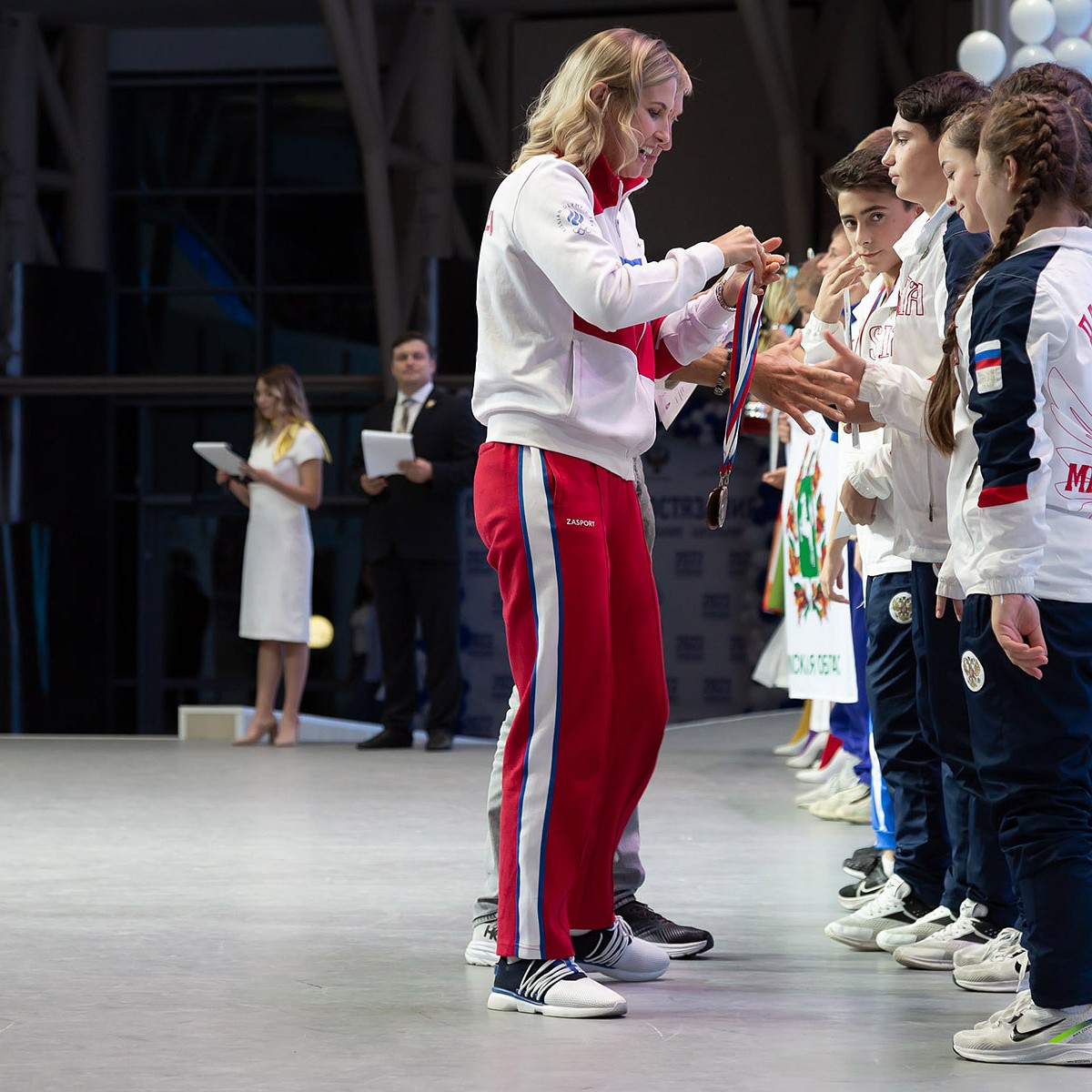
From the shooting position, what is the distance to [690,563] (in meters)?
10.4

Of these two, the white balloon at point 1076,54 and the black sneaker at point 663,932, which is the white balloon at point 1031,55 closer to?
the white balloon at point 1076,54

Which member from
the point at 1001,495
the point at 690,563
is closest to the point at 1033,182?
the point at 1001,495

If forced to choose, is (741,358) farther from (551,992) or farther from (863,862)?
(863,862)

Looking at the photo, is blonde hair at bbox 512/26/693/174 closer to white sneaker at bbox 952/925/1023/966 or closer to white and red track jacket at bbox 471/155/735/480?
white and red track jacket at bbox 471/155/735/480

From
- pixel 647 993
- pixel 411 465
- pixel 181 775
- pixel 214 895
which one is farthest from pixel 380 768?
pixel 647 993

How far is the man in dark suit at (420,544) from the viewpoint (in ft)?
20.0

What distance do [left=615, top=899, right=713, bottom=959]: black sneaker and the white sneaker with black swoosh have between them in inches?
27.8

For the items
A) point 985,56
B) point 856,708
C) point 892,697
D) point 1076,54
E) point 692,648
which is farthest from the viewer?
point 692,648

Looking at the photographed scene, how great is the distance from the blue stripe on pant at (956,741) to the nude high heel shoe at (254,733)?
427 centimetres

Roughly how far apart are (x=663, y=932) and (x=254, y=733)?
4.00 meters

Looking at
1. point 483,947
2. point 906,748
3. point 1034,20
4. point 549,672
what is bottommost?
point 483,947

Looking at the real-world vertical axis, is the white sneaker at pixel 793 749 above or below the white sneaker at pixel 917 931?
below

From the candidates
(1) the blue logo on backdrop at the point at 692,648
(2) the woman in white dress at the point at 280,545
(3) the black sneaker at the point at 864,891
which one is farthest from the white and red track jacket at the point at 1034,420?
(1) the blue logo on backdrop at the point at 692,648

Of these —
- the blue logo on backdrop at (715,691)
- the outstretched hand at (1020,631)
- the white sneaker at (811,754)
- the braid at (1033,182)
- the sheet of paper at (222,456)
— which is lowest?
the blue logo on backdrop at (715,691)
